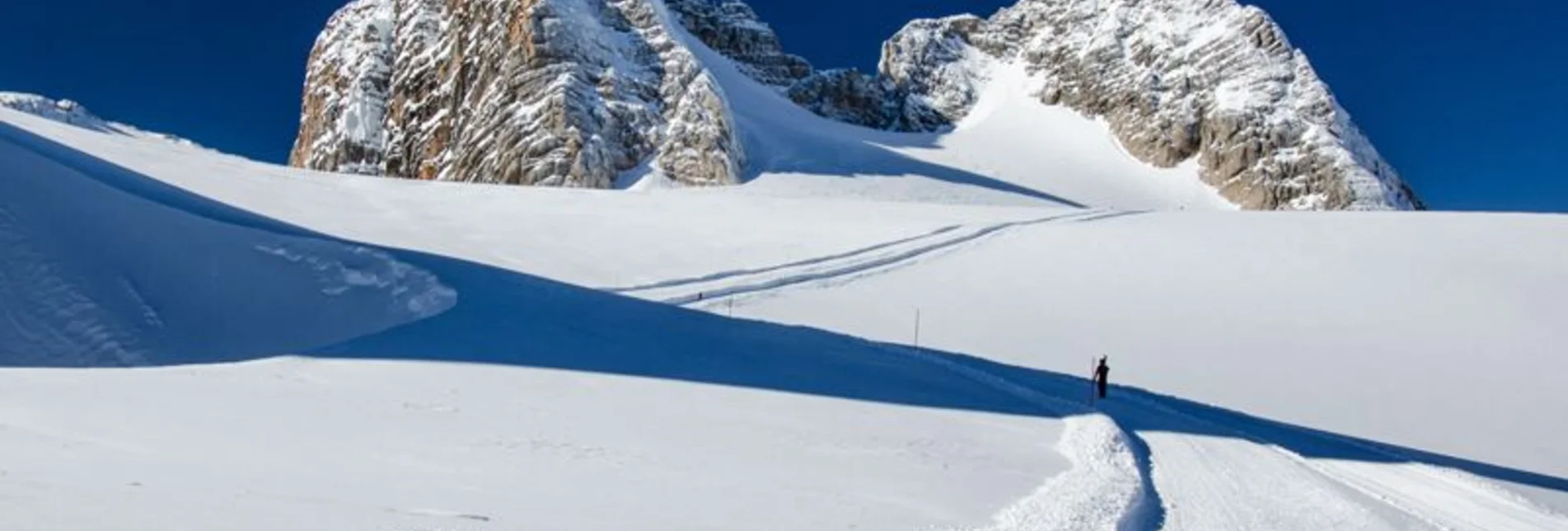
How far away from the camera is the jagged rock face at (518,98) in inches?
2874

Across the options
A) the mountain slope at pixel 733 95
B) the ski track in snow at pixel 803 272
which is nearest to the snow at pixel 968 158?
the mountain slope at pixel 733 95

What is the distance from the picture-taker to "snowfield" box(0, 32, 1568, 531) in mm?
5270

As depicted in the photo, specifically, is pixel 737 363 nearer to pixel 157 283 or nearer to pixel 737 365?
pixel 737 365

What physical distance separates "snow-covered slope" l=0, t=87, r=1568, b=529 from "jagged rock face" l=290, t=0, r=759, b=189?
43187 mm

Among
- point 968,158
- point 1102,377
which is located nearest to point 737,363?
point 1102,377

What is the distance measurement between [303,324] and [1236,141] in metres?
97.5

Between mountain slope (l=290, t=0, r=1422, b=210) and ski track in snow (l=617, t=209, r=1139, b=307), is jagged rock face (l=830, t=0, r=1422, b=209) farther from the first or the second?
ski track in snow (l=617, t=209, r=1139, b=307)

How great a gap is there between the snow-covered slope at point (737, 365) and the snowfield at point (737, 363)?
5cm

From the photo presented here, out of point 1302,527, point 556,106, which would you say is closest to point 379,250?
point 1302,527

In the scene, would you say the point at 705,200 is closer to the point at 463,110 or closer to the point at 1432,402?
the point at 1432,402

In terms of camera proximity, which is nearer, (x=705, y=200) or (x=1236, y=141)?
(x=705, y=200)

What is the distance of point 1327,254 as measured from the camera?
25.3m

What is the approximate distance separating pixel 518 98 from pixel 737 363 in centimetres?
7081

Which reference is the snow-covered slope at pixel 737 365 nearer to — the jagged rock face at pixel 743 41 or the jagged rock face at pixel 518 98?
the jagged rock face at pixel 518 98
